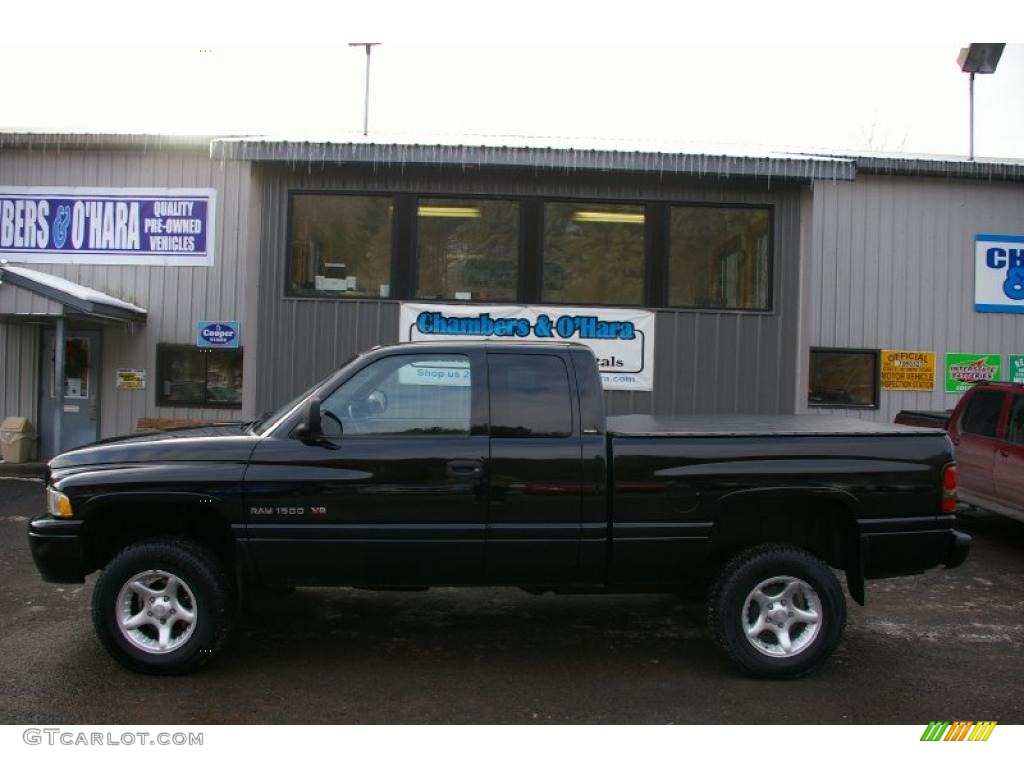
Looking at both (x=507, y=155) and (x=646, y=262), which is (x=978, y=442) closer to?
(x=646, y=262)

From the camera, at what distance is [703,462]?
4.62 meters

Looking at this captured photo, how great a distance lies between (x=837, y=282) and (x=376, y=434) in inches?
405

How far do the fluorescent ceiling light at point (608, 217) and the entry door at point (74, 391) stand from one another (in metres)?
8.47

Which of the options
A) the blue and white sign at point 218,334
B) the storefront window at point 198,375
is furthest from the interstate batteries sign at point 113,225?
the storefront window at point 198,375

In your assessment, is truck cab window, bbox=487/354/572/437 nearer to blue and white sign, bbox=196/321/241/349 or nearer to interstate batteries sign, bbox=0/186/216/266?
blue and white sign, bbox=196/321/241/349

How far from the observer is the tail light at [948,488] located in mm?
4684

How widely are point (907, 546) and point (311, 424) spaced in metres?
3.46

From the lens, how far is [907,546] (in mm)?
4684

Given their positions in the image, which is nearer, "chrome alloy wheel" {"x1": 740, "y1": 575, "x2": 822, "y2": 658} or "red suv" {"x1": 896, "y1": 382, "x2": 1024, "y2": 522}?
"chrome alloy wheel" {"x1": 740, "y1": 575, "x2": 822, "y2": 658}

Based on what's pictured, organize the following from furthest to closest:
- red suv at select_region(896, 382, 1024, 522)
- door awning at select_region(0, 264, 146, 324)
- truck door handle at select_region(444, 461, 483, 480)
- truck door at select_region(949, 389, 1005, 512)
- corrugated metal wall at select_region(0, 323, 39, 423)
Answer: corrugated metal wall at select_region(0, 323, 39, 423) < door awning at select_region(0, 264, 146, 324) < truck door at select_region(949, 389, 1005, 512) < red suv at select_region(896, 382, 1024, 522) < truck door handle at select_region(444, 461, 483, 480)

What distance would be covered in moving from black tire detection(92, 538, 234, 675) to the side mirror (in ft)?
2.97

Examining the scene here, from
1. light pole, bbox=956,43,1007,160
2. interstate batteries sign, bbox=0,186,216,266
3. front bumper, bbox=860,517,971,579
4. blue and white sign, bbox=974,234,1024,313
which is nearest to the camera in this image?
front bumper, bbox=860,517,971,579

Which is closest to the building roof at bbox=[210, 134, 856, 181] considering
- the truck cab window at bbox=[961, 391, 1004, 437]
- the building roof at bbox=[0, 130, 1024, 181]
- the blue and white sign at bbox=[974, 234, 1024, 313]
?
the building roof at bbox=[0, 130, 1024, 181]

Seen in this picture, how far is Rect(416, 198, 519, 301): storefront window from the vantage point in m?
10.1
